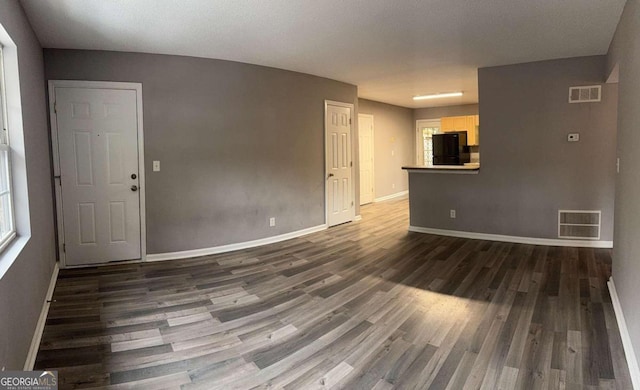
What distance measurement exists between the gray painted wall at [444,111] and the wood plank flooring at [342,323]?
598 cm

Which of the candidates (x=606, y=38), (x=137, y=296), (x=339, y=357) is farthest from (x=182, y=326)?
(x=606, y=38)

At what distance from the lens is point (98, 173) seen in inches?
173

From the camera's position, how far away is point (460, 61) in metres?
5.02

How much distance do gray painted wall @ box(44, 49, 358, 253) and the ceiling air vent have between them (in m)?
3.59

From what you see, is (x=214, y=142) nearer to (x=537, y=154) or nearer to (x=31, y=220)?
(x=31, y=220)

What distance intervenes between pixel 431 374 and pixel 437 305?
1.04 metres

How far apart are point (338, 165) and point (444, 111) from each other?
5193 mm

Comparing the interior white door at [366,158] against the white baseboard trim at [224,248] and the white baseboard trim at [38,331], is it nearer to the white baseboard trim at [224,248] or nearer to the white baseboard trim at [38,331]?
the white baseboard trim at [224,248]

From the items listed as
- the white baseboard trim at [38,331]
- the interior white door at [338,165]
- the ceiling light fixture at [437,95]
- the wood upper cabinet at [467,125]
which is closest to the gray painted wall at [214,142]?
the interior white door at [338,165]

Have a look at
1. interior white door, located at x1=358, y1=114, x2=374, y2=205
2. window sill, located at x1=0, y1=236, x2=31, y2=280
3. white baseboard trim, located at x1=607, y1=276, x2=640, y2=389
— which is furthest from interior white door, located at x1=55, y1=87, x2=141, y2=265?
interior white door, located at x1=358, y1=114, x2=374, y2=205

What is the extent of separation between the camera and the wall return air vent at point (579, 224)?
16.1 feet

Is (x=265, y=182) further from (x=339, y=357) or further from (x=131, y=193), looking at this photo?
(x=339, y=357)

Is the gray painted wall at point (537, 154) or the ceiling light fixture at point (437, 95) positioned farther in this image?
the ceiling light fixture at point (437, 95)

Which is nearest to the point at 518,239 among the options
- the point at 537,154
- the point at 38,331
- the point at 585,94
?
the point at 537,154
